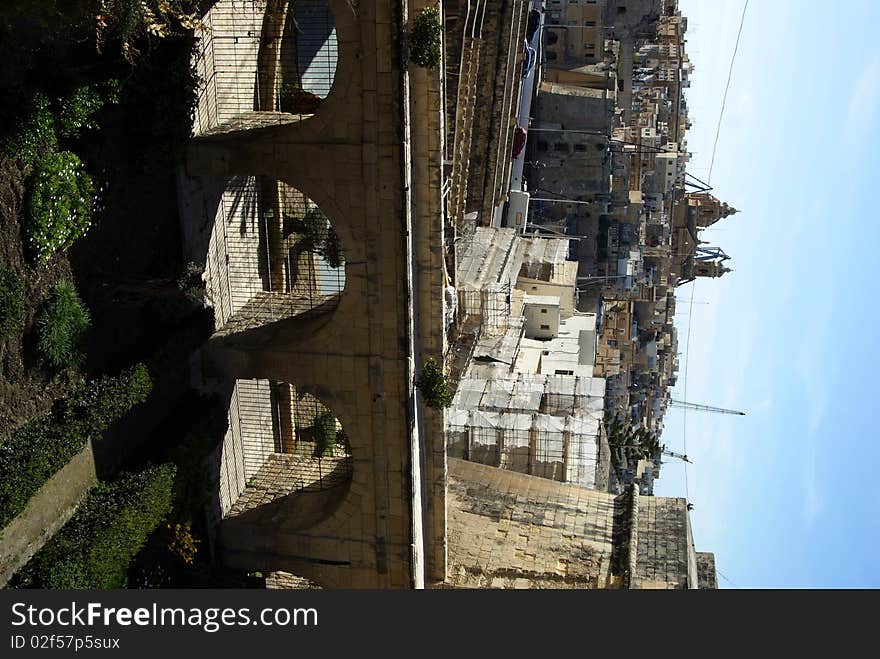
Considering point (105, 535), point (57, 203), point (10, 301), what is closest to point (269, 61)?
point (57, 203)

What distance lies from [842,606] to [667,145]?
56.6 metres

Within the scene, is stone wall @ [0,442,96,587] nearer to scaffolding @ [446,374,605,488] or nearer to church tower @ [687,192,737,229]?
scaffolding @ [446,374,605,488]

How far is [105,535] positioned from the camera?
43.9 ft

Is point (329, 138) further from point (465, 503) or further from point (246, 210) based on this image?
point (465, 503)

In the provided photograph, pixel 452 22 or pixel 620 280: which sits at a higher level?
pixel 452 22

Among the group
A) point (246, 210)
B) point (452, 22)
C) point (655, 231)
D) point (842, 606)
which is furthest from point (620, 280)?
point (842, 606)

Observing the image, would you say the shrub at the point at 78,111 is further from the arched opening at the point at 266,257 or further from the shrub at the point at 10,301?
the arched opening at the point at 266,257

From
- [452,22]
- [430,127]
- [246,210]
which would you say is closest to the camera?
[430,127]

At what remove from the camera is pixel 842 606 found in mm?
10266

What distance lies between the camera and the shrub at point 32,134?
36.5 feet

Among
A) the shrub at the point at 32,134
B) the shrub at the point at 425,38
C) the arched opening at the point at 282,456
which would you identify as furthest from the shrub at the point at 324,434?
the shrub at the point at 32,134

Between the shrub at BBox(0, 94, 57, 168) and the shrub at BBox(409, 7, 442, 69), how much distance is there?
15.9 feet

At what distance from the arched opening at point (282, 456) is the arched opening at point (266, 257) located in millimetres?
1597

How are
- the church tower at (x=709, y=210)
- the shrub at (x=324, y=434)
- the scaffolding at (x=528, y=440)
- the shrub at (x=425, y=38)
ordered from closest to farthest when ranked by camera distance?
the shrub at (x=425, y=38) → the shrub at (x=324, y=434) → the scaffolding at (x=528, y=440) → the church tower at (x=709, y=210)
